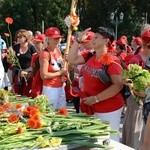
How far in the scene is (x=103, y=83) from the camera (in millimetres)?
4008

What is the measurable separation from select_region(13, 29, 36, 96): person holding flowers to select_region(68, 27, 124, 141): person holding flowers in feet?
9.07

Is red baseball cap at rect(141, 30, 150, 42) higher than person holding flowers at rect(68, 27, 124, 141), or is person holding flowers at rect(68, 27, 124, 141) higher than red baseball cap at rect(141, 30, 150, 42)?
red baseball cap at rect(141, 30, 150, 42)

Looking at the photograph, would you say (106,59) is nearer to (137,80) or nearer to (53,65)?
(137,80)

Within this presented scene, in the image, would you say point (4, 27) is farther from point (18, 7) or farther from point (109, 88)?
point (109, 88)

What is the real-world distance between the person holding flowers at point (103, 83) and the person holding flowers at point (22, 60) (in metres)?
2.76

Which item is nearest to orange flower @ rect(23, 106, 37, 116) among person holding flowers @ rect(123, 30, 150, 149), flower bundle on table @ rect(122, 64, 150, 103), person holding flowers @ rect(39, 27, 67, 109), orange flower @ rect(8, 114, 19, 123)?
orange flower @ rect(8, 114, 19, 123)

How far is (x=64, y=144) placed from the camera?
9.39 ft

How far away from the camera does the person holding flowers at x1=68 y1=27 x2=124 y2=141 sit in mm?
3910

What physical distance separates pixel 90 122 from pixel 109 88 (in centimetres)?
81

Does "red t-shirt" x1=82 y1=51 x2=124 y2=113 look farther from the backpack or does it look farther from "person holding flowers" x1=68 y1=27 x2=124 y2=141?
the backpack

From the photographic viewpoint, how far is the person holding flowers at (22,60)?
267 inches

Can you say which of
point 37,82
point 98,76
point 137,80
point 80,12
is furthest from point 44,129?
point 80,12

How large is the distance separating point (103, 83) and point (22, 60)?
3111mm

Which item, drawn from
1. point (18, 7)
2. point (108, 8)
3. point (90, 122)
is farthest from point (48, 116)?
point (18, 7)
